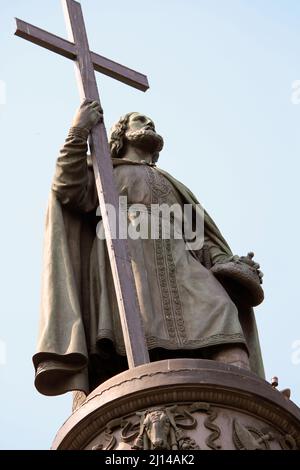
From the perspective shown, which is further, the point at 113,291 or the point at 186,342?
the point at 113,291

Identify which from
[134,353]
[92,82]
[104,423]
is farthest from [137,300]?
[92,82]

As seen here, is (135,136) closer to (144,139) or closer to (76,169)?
(144,139)

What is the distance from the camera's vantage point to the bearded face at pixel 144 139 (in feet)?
42.8

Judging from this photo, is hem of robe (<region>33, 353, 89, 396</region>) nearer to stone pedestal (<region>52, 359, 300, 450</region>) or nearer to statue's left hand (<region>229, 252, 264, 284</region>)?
stone pedestal (<region>52, 359, 300, 450</region>)

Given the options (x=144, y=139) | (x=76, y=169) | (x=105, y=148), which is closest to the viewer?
(x=76, y=169)

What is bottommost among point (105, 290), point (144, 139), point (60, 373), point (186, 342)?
point (60, 373)

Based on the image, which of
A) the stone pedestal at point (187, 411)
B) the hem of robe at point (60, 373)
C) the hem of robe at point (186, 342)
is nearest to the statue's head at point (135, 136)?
the hem of robe at point (186, 342)

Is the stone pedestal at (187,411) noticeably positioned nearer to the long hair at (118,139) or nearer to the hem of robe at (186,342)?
the hem of robe at (186,342)

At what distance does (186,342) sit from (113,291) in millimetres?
905

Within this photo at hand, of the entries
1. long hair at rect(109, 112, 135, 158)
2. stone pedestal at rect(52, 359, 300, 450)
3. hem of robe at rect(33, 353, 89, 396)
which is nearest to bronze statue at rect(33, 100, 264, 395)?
hem of robe at rect(33, 353, 89, 396)

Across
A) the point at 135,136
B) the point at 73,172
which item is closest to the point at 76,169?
the point at 73,172

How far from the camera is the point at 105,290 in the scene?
11359mm

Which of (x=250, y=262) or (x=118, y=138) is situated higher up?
(x=118, y=138)
